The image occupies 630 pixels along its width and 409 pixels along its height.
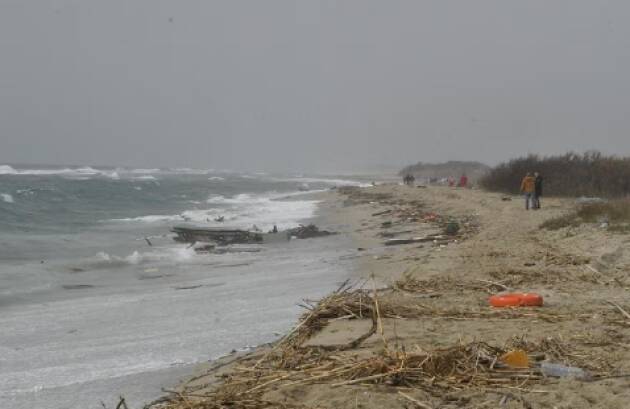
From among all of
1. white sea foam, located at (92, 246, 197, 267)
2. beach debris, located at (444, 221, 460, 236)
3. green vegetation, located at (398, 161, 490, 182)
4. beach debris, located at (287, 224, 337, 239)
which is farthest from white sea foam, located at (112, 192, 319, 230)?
green vegetation, located at (398, 161, 490, 182)

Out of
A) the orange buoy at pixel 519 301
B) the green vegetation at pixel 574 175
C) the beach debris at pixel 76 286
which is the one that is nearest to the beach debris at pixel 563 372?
the orange buoy at pixel 519 301

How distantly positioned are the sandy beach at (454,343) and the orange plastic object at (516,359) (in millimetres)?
74

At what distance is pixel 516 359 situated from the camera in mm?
4578

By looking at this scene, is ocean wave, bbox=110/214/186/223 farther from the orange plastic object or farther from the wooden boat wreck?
the orange plastic object

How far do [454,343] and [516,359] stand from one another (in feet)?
2.45

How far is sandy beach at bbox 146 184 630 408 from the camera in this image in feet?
13.2

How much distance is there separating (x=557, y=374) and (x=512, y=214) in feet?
49.4

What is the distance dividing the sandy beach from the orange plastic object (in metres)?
0.07

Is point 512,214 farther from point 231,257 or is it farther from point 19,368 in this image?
point 19,368

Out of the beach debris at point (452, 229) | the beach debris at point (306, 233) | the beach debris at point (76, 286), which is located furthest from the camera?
the beach debris at point (306, 233)

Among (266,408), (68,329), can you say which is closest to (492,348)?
(266,408)

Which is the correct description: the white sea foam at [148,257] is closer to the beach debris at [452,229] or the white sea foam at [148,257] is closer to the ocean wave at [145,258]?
the ocean wave at [145,258]

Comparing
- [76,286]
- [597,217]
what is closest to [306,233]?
[76,286]

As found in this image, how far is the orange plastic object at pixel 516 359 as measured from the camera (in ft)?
14.9
